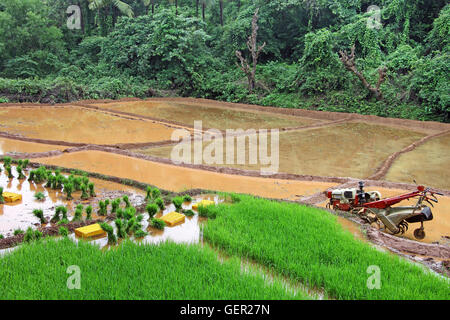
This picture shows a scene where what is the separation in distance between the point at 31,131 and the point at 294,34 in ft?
54.9

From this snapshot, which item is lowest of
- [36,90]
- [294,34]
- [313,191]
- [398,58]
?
[313,191]

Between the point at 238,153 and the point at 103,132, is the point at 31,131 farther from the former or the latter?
the point at 238,153

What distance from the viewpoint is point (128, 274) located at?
368 centimetres

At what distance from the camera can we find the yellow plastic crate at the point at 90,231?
4.88 meters

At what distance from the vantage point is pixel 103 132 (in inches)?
533

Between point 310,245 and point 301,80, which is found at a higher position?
point 301,80

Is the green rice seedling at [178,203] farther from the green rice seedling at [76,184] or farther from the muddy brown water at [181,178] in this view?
the green rice seedling at [76,184]

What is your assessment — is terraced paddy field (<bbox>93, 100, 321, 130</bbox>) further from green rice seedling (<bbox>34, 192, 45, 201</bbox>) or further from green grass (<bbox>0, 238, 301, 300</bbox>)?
green grass (<bbox>0, 238, 301, 300</bbox>)

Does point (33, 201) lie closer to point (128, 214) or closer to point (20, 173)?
point (20, 173)

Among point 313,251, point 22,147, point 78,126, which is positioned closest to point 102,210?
point 313,251

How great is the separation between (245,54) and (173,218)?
66.9 ft

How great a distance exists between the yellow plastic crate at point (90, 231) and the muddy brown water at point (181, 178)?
8.79 feet
